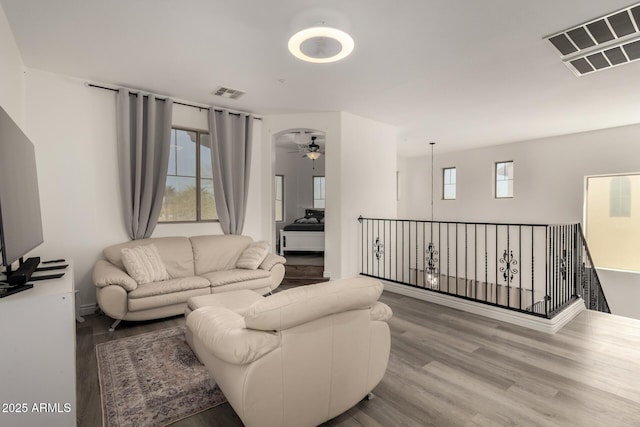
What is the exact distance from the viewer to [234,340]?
1.45 metres

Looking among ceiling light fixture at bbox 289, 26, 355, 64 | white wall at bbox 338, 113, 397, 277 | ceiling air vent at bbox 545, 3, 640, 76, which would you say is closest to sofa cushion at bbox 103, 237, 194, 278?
white wall at bbox 338, 113, 397, 277

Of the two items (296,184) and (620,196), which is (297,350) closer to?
(296,184)

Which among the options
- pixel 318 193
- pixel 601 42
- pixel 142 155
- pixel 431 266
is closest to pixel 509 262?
pixel 431 266

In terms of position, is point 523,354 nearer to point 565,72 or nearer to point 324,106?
point 565,72

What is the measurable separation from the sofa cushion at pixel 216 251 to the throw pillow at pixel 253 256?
120 millimetres

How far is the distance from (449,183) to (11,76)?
8881 mm

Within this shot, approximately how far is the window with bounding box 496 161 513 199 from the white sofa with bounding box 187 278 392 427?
281 inches

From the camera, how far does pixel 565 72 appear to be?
11.4 ft

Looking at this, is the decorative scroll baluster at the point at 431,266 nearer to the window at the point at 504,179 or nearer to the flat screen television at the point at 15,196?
the window at the point at 504,179

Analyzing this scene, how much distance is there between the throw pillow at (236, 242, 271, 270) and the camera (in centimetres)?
432

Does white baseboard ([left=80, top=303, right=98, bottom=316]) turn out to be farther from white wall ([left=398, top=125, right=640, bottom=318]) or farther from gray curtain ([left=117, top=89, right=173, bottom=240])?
white wall ([left=398, top=125, right=640, bottom=318])

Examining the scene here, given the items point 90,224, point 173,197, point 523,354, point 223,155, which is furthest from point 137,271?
point 523,354

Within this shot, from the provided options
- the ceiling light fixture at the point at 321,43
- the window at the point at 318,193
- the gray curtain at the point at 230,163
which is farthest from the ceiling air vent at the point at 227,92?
the window at the point at 318,193

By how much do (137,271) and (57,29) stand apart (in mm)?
2390
